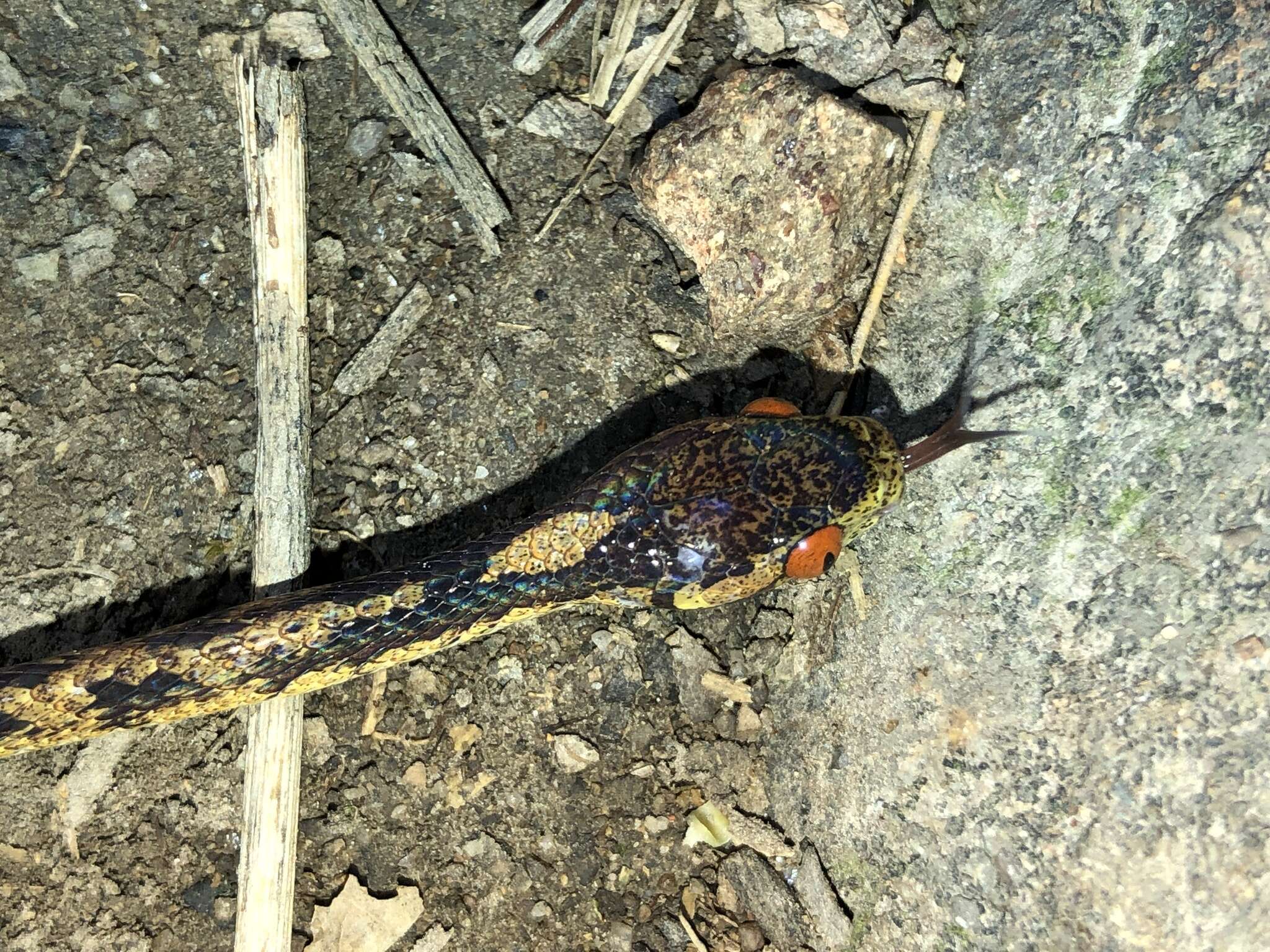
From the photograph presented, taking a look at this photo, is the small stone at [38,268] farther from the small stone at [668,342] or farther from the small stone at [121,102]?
the small stone at [668,342]

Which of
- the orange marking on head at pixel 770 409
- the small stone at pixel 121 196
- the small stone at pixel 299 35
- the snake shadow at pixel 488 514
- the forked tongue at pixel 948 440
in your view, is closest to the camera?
the forked tongue at pixel 948 440

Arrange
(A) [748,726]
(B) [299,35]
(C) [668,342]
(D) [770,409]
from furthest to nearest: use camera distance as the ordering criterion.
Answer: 1. (B) [299,35]
2. (C) [668,342]
3. (A) [748,726]
4. (D) [770,409]

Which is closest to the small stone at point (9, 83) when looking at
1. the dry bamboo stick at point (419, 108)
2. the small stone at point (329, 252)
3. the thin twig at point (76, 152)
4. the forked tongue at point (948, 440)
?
the thin twig at point (76, 152)

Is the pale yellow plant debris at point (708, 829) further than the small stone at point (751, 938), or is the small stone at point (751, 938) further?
the pale yellow plant debris at point (708, 829)

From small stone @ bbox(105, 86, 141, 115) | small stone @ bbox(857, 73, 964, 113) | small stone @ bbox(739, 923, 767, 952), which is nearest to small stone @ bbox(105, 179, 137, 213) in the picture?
small stone @ bbox(105, 86, 141, 115)

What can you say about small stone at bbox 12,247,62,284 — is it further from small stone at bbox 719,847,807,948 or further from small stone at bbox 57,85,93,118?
small stone at bbox 719,847,807,948

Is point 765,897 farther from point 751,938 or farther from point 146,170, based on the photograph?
point 146,170

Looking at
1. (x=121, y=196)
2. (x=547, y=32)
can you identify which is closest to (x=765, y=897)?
(x=547, y=32)
